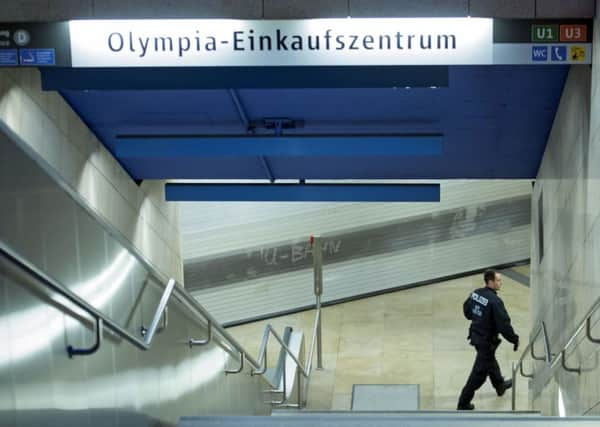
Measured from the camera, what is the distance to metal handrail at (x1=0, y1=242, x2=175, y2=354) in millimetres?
3281

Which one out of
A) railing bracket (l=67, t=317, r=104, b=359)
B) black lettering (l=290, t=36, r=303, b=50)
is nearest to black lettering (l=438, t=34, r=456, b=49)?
black lettering (l=290, t=36, r=303, b=50)

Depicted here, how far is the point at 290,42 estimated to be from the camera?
668 centimetres

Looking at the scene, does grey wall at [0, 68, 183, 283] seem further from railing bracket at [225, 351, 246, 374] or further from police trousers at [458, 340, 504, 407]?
police trousers at [458, 340, 504, 407]

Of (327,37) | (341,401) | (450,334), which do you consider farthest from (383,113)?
(450,334)

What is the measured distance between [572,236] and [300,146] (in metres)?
2.32

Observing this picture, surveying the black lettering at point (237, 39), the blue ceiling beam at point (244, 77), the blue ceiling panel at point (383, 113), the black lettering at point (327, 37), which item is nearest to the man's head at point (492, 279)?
the blue ceiling panel at point (383, 113)

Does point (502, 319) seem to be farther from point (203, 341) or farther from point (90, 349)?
point (90, 349)

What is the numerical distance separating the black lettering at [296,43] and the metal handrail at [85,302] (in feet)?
6.22

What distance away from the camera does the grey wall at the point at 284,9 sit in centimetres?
A: 674

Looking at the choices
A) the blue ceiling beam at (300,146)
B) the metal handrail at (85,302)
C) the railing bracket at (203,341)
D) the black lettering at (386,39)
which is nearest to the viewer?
the metal handrail at (85,302)

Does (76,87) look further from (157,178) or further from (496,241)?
(496,241)

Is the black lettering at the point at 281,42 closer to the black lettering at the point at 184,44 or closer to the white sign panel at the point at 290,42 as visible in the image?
the white sign panel at the point at 290,42

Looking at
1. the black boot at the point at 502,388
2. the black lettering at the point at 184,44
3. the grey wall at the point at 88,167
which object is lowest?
the black boot at the point at 502,388

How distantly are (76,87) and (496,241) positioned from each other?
10.4 metres
